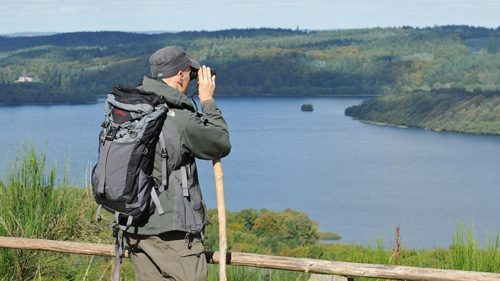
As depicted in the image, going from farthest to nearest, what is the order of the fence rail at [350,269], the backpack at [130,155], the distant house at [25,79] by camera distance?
the distant house at [25,79]
the fence rail at [350,269]
the backpack at [130,155]

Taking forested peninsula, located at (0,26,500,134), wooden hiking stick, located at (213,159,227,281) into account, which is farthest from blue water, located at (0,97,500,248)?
wooden hiking stick, located at (213,159,227,281)

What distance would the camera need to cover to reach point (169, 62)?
3074 millimetres

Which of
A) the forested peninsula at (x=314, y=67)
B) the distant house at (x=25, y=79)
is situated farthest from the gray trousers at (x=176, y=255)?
the distant house at (x=25, y=79)

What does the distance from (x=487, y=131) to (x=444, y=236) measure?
5598cm

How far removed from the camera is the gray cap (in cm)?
307

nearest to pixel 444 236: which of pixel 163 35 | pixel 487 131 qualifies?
pixel 487 131

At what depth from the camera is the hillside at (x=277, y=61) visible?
413ft

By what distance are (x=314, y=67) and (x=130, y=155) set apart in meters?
136

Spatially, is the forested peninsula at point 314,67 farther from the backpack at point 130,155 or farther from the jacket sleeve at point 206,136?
the backpack at point 130,155

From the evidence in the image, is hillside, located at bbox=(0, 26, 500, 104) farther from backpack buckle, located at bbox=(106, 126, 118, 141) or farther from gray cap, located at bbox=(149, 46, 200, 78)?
backpack buckle, located at bbox=(106, 126, 118, 141)

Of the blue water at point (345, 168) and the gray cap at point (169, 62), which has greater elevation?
the gray cap at point (169, 62)

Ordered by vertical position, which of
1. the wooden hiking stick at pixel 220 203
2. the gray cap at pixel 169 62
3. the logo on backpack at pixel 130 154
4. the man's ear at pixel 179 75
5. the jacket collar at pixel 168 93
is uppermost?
the gray cap at pixel 169 62

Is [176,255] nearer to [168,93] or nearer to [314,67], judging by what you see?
[168,93]

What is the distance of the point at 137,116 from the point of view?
2934 mm
